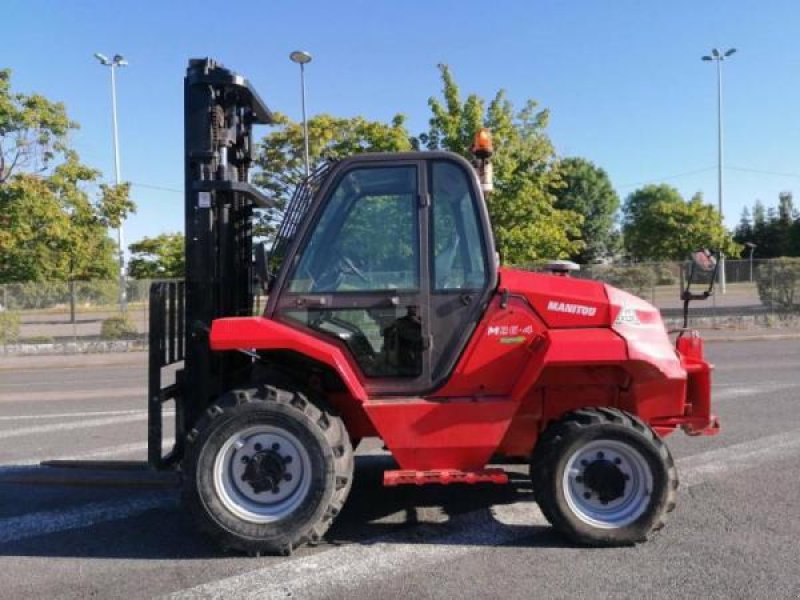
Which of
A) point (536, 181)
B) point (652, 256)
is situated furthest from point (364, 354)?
point (652, 256)

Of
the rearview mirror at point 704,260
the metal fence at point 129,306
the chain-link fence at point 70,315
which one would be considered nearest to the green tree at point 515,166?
the metal fence at point 129,306

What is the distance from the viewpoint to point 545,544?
4230 mm

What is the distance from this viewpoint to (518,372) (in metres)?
4.37

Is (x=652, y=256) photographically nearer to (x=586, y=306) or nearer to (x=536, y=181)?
(x=536, y=181)

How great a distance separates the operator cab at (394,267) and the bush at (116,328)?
748 inches

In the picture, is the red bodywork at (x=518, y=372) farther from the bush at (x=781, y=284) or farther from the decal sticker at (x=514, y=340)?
the bush at (x=781, y=284)

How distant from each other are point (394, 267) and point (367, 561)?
5.94ft

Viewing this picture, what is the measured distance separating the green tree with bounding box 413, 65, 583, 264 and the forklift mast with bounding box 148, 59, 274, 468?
16865 millimetres

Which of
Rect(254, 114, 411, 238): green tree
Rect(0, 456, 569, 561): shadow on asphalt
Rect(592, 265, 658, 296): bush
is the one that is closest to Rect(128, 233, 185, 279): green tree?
Rect(254, 114, 411, 238): green tree

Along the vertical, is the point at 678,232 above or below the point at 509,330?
above

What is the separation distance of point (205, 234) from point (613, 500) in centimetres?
328

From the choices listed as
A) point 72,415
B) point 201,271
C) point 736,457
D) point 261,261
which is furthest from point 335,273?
point 72,415

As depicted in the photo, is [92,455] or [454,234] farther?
[92,455]

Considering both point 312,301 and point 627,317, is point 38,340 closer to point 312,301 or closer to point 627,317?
point 312,301
